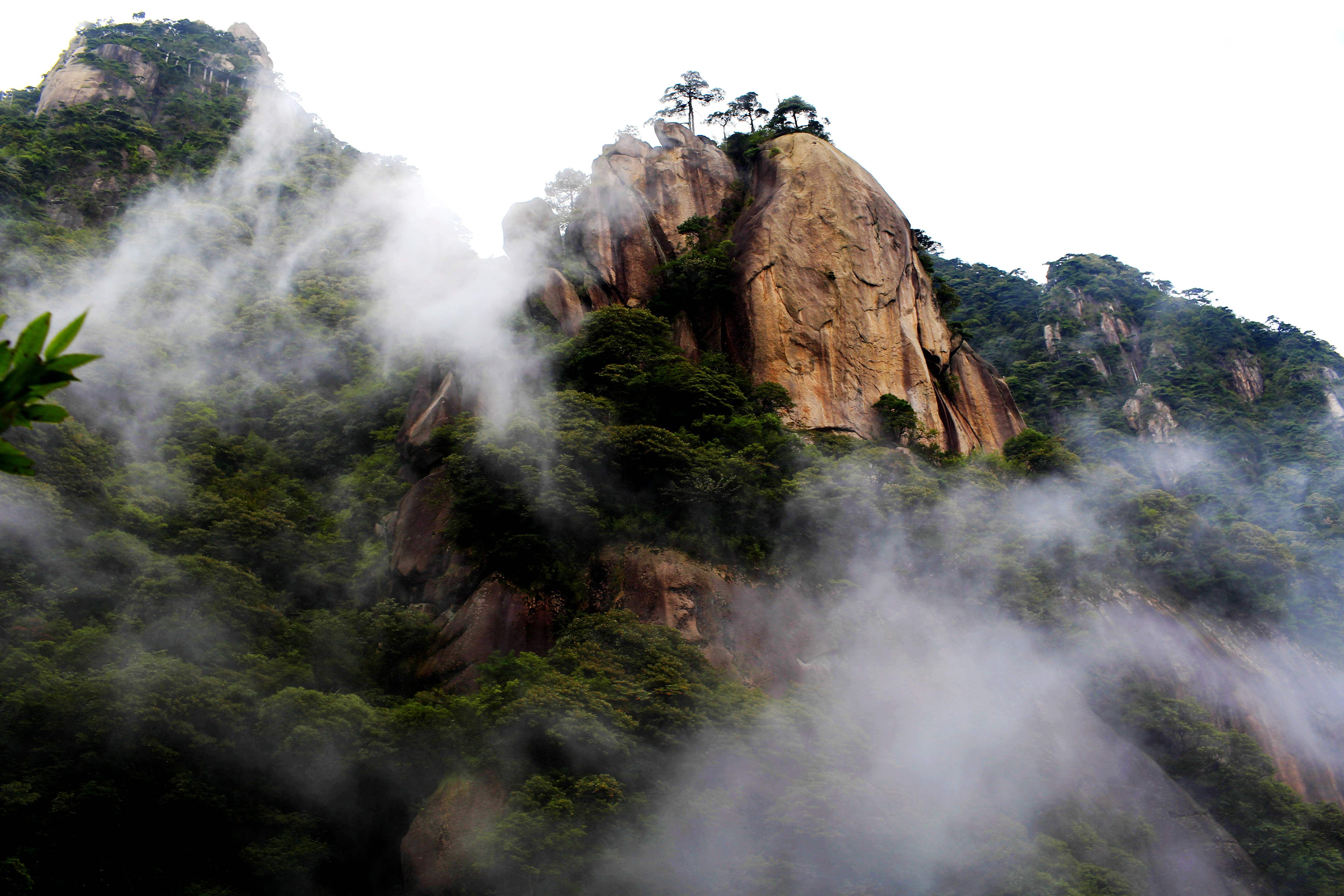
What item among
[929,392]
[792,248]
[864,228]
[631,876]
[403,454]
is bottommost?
[631,876]

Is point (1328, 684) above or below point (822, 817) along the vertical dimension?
above

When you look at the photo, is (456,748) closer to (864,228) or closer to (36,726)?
(36,726)

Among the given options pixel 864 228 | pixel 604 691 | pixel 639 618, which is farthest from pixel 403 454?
pixel 864 228

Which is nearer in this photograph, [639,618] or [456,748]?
[456,748]

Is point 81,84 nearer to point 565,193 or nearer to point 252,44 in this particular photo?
point 252,44

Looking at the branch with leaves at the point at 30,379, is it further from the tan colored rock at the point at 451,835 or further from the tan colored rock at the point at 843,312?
the tan colored rock at the point at 843,312

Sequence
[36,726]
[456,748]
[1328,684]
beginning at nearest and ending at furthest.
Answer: [36,726], [456,748], [1328,684]

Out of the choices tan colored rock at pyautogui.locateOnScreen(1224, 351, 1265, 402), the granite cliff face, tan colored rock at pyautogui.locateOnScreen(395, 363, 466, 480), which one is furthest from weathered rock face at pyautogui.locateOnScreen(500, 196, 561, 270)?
tan colored rock at pyautogui.locateOnScreen(1224, 351, 1265, 402)

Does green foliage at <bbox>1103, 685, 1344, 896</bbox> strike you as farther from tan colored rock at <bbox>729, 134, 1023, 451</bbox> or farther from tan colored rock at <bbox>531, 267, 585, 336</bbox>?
tan colored rock at <bbox>531, 267, 585, 336</bbox>
